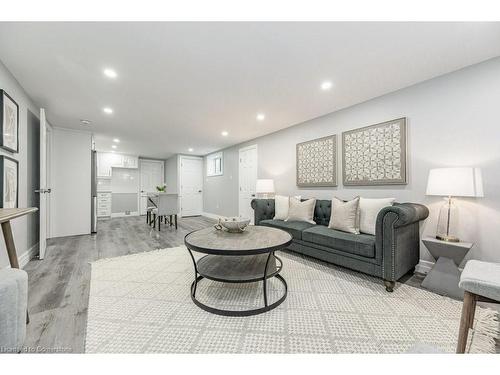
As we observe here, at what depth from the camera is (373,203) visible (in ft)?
7.95

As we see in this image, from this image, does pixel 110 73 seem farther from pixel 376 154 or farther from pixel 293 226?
pixel 376 154

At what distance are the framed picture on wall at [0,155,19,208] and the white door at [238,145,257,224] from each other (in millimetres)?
3767

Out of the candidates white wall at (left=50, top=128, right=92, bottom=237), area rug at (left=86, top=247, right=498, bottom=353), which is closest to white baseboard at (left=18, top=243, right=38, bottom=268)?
area rug at (left=86, top=247, right=498, bottom=353)

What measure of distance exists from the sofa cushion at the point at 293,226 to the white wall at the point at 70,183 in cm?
385

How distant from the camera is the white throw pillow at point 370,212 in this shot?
2.34 metres

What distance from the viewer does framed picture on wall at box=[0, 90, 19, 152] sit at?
6.46 ft

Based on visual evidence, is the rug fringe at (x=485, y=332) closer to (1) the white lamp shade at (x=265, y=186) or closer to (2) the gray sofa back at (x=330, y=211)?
(2) the gray sofa back at (x=330, y=211)

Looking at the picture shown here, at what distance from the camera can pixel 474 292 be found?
3.59 ft

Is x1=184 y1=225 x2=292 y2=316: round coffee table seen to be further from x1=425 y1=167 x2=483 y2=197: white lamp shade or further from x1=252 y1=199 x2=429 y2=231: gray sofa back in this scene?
x1=425 y1=167 x2=483 y2=197: white lamp shade

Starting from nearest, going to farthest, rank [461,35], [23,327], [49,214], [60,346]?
[23,327], [60,346], [461,35], [49,214]

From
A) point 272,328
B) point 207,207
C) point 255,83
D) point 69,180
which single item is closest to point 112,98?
point 255,83

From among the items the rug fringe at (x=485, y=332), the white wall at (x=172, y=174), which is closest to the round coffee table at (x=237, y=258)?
the rug fringe at (x=485, y=332)
